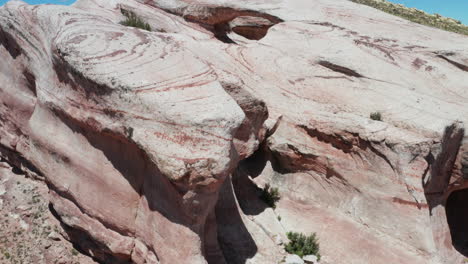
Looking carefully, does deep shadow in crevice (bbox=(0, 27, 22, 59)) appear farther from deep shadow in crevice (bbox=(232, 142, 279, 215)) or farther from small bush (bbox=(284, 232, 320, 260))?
small bush (bbox=(284, 232, 320, 260))

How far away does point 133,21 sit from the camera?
10.6 m

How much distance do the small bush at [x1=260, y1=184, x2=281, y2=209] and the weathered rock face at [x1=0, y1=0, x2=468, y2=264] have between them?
175 millimetres

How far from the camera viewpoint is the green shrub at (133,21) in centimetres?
1049

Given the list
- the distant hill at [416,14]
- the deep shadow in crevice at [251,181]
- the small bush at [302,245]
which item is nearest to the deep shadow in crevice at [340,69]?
the deep shadow in crevice at [251,181]

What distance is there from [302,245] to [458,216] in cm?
494

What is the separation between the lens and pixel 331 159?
848 cm

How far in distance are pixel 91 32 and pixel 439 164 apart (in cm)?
724

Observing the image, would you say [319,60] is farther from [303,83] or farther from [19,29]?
[19,29]

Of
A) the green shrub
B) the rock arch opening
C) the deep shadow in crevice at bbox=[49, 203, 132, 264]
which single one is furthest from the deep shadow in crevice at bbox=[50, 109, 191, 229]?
the rock arch opening

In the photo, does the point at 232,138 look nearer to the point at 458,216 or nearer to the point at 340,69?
the point at 340,69

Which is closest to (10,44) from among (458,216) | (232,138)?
(232,138)

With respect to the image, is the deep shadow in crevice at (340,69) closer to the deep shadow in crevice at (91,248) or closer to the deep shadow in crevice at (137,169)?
the deep shadow in crevice at (137,169)

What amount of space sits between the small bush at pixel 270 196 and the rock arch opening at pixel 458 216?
179 inches

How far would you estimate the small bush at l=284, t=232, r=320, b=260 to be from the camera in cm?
777
